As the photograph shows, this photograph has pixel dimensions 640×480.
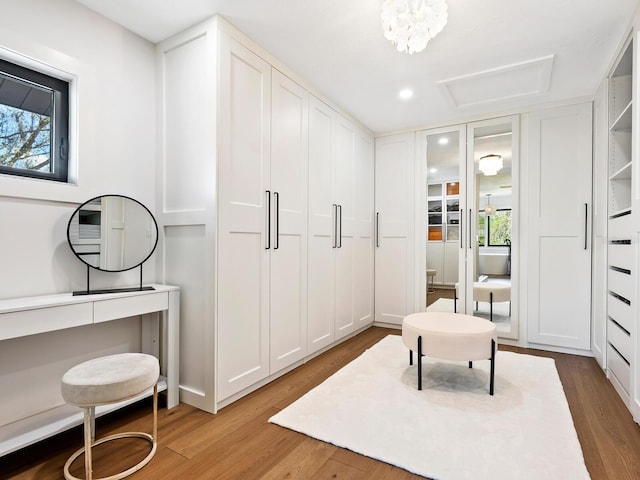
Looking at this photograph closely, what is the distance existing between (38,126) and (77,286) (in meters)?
0.95

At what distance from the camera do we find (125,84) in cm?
229

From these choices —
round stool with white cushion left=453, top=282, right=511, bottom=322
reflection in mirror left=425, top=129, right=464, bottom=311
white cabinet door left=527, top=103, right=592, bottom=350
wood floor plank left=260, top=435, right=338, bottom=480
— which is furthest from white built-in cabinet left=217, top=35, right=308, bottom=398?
white cabinet door left=527, top=103, right=592, bottom=350

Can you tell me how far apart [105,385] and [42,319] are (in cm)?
49

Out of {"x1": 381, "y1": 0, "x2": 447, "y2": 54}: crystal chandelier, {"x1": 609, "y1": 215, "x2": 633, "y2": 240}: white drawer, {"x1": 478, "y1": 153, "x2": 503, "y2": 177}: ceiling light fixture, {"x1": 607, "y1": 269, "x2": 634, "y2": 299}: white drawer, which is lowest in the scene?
{"x1": 607, "y1": 269, "x2": 634, "y2": 299}: white drawer

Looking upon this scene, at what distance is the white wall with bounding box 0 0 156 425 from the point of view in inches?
70.2

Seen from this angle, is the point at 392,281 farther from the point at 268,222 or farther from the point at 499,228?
the point at 268,222

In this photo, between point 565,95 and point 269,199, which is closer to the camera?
point 269,199

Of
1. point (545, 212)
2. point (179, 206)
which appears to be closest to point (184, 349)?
point (179, 206)

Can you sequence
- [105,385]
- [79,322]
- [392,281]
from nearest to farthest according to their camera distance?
[105,385], [79,322], [392,281]

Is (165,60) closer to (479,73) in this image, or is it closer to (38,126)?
(38,126)

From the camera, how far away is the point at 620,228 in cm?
243

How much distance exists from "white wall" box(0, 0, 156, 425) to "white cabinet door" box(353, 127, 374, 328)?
227 centimetres

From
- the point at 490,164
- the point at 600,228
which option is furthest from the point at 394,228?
the point at 600,228

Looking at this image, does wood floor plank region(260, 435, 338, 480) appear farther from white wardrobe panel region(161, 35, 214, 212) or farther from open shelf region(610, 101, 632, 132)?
open shelf region(610, 101, 632, 132)
